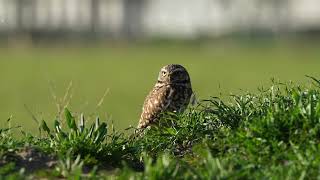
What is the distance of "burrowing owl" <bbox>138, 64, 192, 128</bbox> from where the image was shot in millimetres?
8656

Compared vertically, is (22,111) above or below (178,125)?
below

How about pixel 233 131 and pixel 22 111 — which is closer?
pixel 233 131

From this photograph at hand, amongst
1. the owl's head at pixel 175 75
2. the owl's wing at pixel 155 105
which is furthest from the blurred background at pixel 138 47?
the owl's wing at pixel 155 105

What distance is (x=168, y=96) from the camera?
29.1ft

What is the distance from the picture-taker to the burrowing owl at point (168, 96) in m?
8.66

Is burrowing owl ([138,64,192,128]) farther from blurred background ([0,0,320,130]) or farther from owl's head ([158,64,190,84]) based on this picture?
blurred background ([0,0,320,130])

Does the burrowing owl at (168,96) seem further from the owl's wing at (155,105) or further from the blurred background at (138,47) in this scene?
the blurred background at (138,47)

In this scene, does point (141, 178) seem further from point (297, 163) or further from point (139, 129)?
point (139, 129)

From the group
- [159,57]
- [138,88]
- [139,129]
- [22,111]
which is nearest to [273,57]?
[159,57]

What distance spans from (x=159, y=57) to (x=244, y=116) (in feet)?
158

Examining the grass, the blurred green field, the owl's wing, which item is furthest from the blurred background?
the grass

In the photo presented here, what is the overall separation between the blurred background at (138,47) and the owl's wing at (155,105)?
47.4 feet

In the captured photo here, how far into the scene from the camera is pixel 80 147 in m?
6.47

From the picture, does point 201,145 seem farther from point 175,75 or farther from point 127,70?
point 127,70
